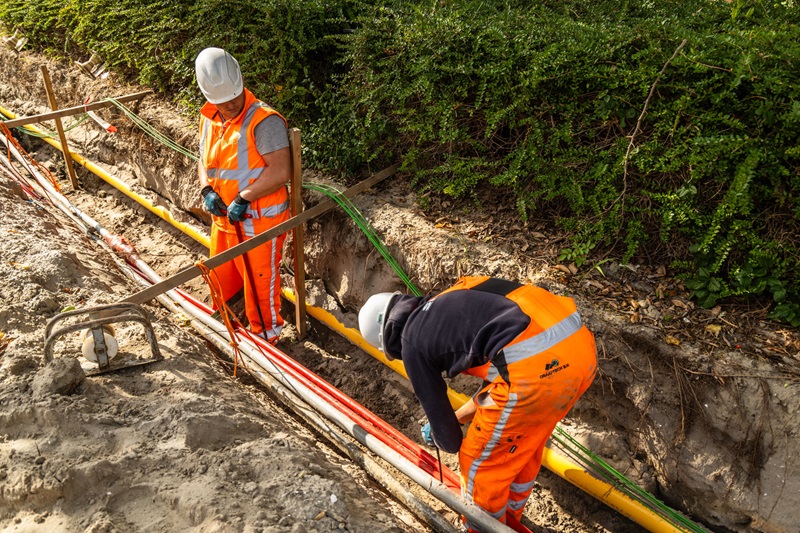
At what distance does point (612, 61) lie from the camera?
12.3 feet

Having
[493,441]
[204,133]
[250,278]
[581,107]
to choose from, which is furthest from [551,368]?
[204,133]

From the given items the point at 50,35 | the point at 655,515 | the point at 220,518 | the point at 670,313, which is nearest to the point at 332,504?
the point at 220,518

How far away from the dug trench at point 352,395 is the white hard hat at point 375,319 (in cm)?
77

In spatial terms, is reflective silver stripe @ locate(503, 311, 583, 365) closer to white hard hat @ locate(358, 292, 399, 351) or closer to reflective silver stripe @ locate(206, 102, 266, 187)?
white hard hat @ locate(358, 292, 399, 351)

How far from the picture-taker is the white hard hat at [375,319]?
272 centimetres

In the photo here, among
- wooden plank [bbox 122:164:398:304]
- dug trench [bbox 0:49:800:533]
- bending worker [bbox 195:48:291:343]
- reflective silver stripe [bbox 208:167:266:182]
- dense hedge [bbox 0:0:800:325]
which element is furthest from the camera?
reflective silver stripe [bbox 208:167:266:182]

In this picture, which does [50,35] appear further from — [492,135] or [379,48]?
[492,135]

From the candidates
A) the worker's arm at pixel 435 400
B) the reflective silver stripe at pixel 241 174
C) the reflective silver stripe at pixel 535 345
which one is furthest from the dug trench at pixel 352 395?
the reflective silver stripe at pixel 535 345

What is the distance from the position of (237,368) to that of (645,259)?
122 inches

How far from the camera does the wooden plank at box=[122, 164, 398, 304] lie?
351 centimetres

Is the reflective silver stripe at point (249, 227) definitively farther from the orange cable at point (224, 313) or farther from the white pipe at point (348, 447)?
the white pipe at point (348, 447)

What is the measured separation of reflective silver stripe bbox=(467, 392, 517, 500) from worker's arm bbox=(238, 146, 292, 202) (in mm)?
2479

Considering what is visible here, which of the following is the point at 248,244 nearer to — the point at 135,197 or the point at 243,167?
the point at 243,167

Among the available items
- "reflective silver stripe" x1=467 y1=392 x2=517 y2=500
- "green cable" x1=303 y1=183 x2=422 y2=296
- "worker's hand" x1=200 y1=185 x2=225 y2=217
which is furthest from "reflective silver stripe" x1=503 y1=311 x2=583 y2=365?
"worker's hand" x1=200 y1=185 x2=225 y2=217
